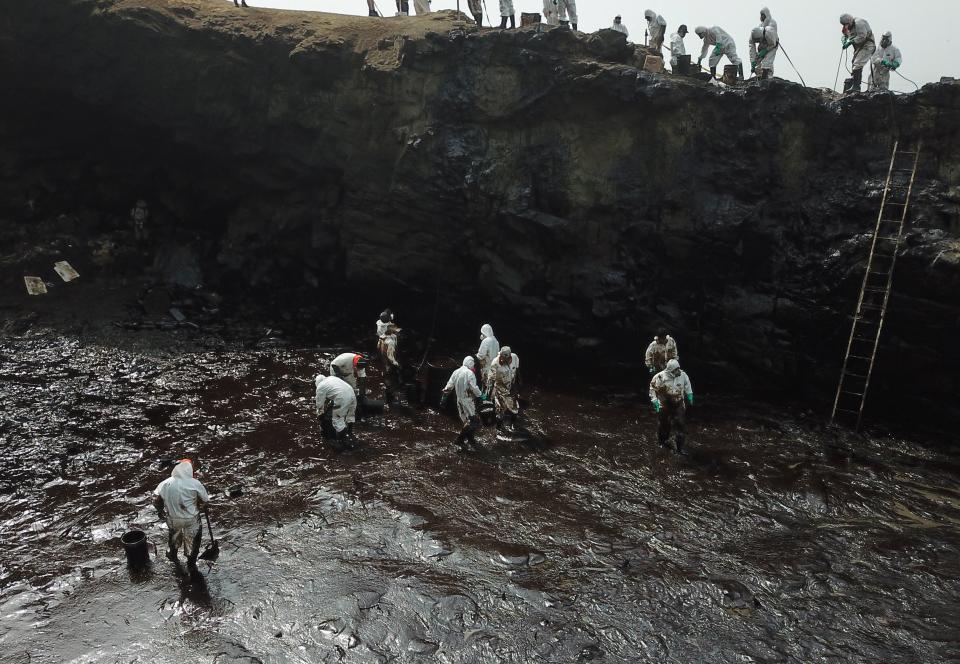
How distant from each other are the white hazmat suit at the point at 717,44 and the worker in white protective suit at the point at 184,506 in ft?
45.5

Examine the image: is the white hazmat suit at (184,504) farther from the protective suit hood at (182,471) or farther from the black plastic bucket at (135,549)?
the black plastic bucket at (135,549)

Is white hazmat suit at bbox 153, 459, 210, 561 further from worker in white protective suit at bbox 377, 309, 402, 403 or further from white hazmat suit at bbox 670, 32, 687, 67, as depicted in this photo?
white hazmat suit at bbox 670, 32, 687, 67

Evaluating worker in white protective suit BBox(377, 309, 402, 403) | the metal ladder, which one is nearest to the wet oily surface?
worker in white protective suit BBox(377, 309, 402, 403)

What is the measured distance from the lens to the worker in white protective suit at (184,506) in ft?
24.4

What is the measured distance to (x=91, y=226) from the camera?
18.2m

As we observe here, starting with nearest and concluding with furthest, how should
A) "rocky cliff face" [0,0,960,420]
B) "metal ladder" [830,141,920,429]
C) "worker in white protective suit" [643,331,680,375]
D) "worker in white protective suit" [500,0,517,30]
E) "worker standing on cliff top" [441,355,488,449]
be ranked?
"worker standing on cliff top" [441,355,488,449], "metal ladder" [830,141,920,429], "worker in white protective suit" [643,331,680,375], "rocky cliff face" [0,0,960,420], "worker in white protective suit" [500,0,517,30]

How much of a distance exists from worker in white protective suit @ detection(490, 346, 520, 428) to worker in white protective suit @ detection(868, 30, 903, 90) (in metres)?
9.42

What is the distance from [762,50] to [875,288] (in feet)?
19.7

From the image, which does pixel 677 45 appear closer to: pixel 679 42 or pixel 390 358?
pixel 679 42

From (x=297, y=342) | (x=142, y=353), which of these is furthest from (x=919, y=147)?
(x=142, y=353)

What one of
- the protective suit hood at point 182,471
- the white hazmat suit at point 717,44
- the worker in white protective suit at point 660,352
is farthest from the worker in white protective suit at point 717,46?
the protective suit hood at point 182,471

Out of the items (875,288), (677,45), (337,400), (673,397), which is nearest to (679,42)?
(677,45)

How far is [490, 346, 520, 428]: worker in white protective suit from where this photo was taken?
11.6 meters

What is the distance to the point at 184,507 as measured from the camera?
24.5 feet
